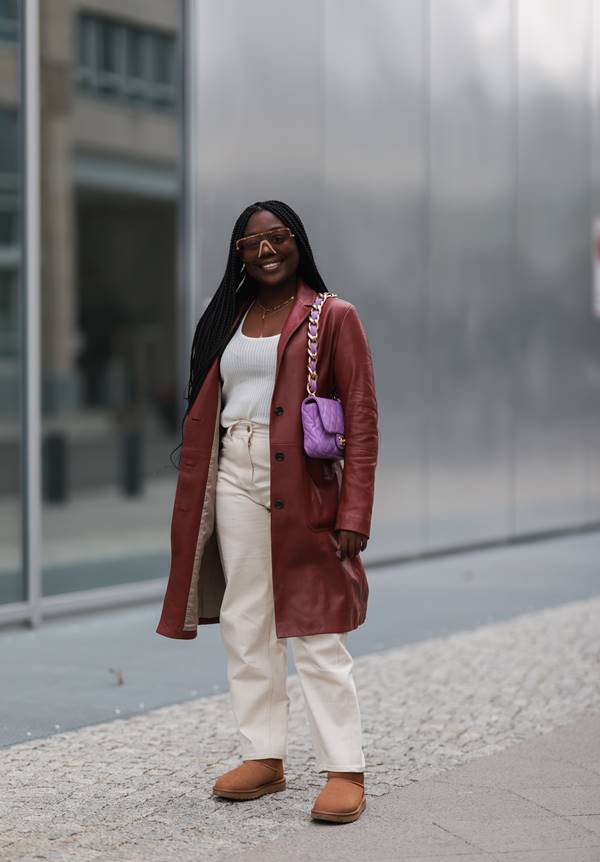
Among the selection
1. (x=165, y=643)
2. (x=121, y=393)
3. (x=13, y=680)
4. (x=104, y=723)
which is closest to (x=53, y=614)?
(x=165, y=643)

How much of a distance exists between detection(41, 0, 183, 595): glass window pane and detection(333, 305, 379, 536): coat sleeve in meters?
5.32

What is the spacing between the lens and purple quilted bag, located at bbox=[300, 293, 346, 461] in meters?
4.75

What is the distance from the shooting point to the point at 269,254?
192 inches

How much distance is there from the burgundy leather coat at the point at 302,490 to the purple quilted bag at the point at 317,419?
0.02 metres

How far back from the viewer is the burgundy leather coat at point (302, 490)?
4785 millimetres

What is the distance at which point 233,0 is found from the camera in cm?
945

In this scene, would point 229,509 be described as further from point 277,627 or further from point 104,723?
point 104,723

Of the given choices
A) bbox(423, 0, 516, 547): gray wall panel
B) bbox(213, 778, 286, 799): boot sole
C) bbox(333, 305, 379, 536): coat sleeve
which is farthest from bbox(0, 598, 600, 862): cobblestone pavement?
bbox(423, 0, 516, 547): gray wall panel

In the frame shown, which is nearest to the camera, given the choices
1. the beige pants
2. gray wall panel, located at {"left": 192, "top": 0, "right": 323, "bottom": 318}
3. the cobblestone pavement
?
the cobblestone pavement

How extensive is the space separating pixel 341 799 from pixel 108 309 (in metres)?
11.4

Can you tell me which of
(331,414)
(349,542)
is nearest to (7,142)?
(331,414)

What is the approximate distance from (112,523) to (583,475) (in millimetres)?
4085

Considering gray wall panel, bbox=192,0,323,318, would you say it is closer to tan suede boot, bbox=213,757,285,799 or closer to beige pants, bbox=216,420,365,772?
beige pants, bbox=216,420,365,772

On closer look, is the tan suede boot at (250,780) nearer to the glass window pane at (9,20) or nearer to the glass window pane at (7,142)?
the glass window pane at (9,20)
